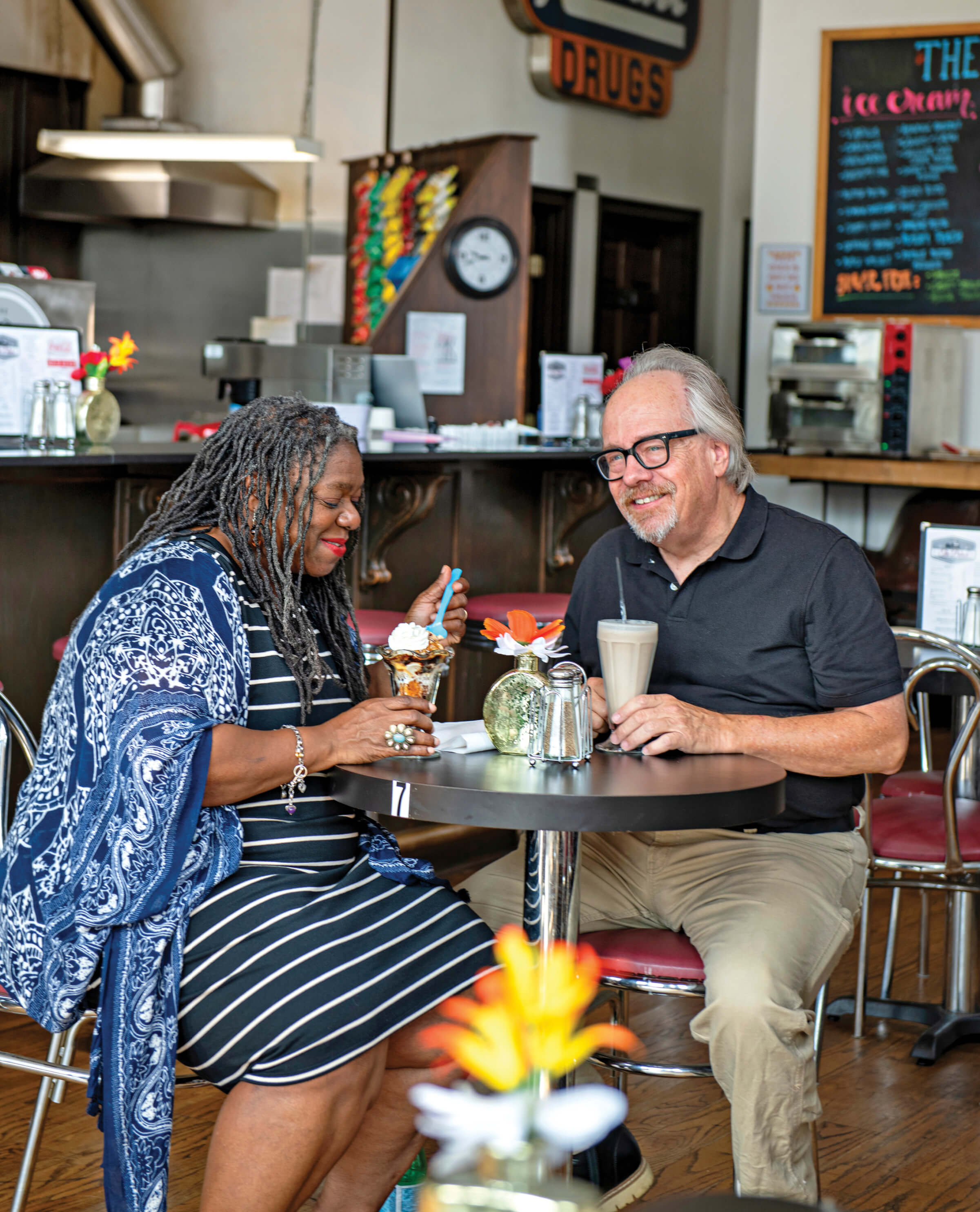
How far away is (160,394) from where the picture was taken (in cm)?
784

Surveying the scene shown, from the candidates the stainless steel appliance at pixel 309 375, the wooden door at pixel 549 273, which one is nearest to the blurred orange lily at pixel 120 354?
the stainless steel appliance at pixel 309 375

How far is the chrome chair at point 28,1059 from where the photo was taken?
1.98 m

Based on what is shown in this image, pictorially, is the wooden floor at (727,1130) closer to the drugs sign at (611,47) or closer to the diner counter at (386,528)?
the diner counter at (386,528)

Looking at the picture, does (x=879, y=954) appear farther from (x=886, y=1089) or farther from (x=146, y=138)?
(x=146, y=138)

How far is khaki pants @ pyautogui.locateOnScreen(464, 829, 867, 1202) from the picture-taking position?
6.05 ft

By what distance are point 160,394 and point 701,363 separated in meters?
5.98

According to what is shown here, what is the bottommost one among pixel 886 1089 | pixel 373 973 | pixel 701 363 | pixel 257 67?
pixel 886 1089

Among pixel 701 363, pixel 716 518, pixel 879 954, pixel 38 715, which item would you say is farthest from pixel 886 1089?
pixel 38 715

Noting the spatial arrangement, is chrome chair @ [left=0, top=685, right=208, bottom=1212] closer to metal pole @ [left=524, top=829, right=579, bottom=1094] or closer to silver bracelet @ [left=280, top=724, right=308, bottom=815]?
silver bracelet @ [left=280, top=724, right=308, bottom=815]

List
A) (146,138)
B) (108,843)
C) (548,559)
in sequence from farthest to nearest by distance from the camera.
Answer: (146,138)
(548,559)
(108,843)

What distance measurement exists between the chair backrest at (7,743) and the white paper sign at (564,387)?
3.53 m

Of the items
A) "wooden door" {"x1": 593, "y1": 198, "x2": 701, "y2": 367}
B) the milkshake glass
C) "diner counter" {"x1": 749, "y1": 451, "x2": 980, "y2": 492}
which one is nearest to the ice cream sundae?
the milkshake glass

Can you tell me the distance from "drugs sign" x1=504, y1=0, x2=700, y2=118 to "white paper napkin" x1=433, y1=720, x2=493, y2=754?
264 inches

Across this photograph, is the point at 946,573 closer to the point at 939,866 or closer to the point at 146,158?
the point at 939,866
